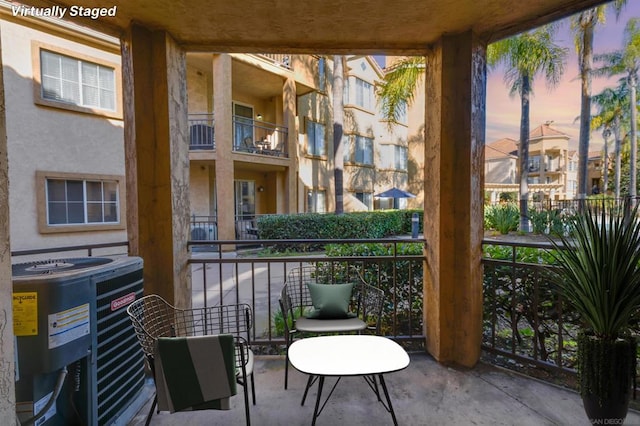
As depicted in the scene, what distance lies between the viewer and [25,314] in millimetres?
1447

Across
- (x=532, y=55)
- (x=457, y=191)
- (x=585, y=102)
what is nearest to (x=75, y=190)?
(x=457, y=191)

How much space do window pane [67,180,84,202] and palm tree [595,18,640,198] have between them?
2076cm

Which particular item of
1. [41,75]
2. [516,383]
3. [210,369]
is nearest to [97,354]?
[210,369]

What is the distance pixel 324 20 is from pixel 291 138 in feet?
28.9

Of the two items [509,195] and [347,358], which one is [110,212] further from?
[509,195]

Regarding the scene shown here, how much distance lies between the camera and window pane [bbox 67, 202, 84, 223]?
6.99 meters

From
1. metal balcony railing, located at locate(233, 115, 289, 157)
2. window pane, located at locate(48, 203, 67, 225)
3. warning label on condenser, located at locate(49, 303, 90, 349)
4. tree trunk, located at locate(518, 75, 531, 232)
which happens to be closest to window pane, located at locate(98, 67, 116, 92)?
window pane, located at locate(48, 203, 67, 225)

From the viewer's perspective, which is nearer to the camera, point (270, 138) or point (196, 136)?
point (196, 136)

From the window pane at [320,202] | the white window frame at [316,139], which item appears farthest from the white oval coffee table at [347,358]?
the window pane at [320,202]

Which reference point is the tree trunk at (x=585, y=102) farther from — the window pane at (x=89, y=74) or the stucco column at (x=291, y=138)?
the window pane at (x=89, y=74)

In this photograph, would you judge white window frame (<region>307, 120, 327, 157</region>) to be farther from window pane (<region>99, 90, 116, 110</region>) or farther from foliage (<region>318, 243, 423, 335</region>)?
foliage (<region>318, 243, 423, 335</region>)

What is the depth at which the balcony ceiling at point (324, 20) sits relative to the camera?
7.14 feet

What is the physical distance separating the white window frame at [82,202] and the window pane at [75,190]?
3cm

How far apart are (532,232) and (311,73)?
30.6 feet
